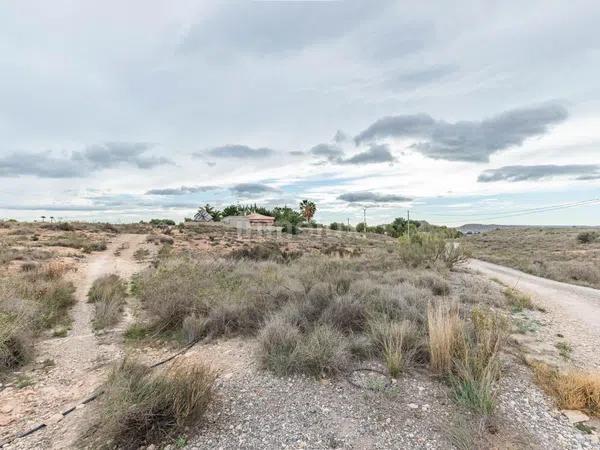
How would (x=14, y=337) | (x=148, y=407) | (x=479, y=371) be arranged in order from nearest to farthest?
(x=148, y=407), (x=479, y=371), (x=14, y=337)

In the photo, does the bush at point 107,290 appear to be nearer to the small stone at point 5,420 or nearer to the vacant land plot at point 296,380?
the vacant land plot at point 296,380

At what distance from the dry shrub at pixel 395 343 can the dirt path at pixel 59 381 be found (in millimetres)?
3815

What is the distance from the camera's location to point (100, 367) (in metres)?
5.37

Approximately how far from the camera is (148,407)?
3395 mm

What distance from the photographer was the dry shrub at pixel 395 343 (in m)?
4.59

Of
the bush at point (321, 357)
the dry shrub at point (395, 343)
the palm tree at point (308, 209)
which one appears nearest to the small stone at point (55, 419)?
the bush at point (321, 357)

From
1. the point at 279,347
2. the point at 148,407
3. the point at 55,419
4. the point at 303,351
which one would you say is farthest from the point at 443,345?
the point at 55,419

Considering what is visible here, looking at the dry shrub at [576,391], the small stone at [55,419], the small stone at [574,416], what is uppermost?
the dry shrub at [576,391]

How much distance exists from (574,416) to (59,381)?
6.72 metres

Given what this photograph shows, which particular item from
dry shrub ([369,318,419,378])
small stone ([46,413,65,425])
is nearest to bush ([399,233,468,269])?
dry shrub ([369,318,419,378])

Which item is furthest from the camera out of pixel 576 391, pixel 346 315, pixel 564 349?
pixel 346 315

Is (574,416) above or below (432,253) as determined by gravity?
below

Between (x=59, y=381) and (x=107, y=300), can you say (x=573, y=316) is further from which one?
(x=107, y=300)

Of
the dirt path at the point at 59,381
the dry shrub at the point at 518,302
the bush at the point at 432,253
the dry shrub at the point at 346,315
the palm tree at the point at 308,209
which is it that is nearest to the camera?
the dirt path at the point at 59,381
